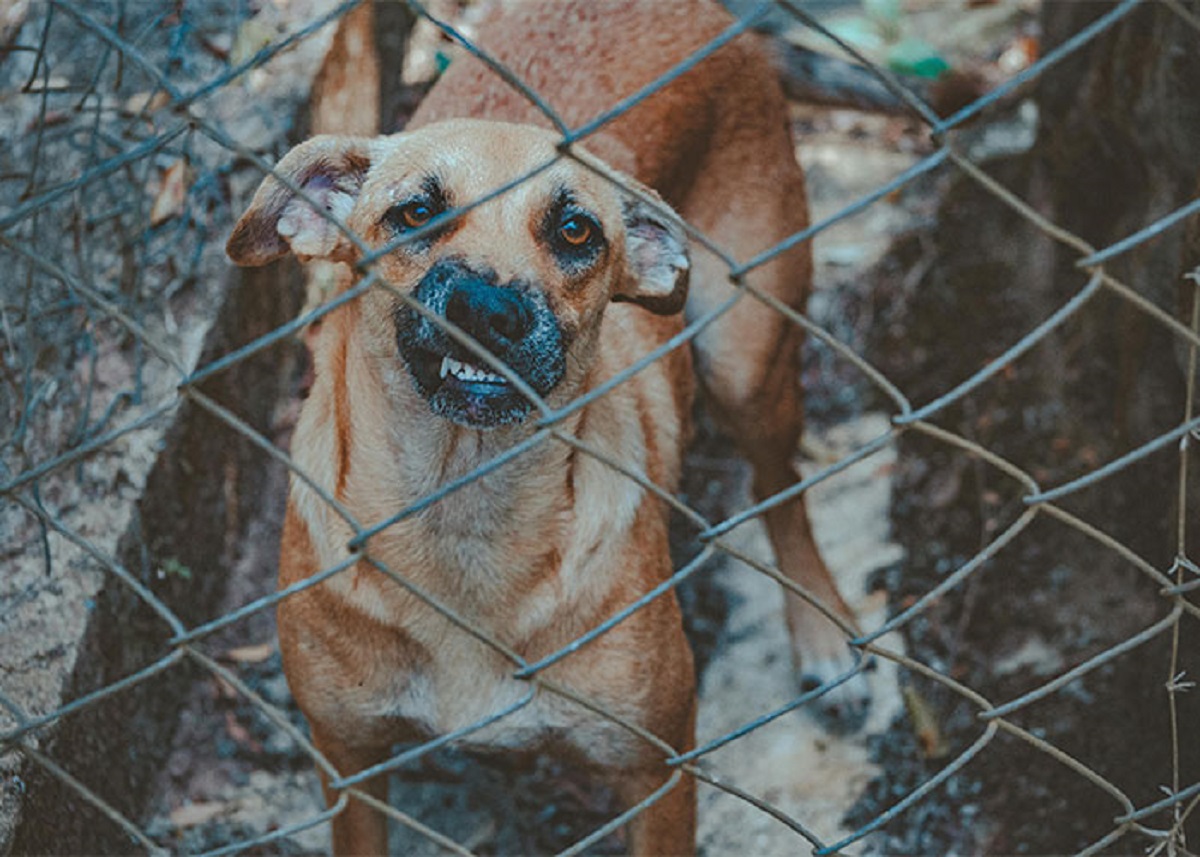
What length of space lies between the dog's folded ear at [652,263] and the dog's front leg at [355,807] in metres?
1.08

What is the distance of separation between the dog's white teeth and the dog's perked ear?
33 centimetres

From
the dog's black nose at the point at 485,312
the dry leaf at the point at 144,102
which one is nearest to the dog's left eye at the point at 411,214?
the dog's black nose at the point at 485,312

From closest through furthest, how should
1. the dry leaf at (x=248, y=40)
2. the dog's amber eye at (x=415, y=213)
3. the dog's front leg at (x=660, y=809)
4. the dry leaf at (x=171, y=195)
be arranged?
the dog's amber eye at (x=415, y=213)
the dog's front leg at (x=660, y=809)
the dry leaf at (x=171, y=195)
the dry leaf at (x=248, y=40)

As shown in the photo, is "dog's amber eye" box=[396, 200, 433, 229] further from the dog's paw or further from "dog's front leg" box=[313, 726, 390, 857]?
the dog's paw

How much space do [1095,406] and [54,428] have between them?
2924 mm

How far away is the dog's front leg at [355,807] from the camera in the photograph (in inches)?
111

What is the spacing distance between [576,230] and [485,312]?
0.45 meters

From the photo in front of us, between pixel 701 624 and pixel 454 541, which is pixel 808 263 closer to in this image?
pixel 701 624

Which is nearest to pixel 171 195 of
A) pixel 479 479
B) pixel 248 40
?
pixel 248 40

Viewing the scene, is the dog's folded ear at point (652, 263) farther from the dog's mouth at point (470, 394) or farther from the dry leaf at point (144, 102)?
the dry leaf at point (144, 102)

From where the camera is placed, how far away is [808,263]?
3.97 m

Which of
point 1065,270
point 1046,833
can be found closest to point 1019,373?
point 1065,270

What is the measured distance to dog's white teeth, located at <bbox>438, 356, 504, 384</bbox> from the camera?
2.42 m

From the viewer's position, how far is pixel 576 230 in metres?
2.66
